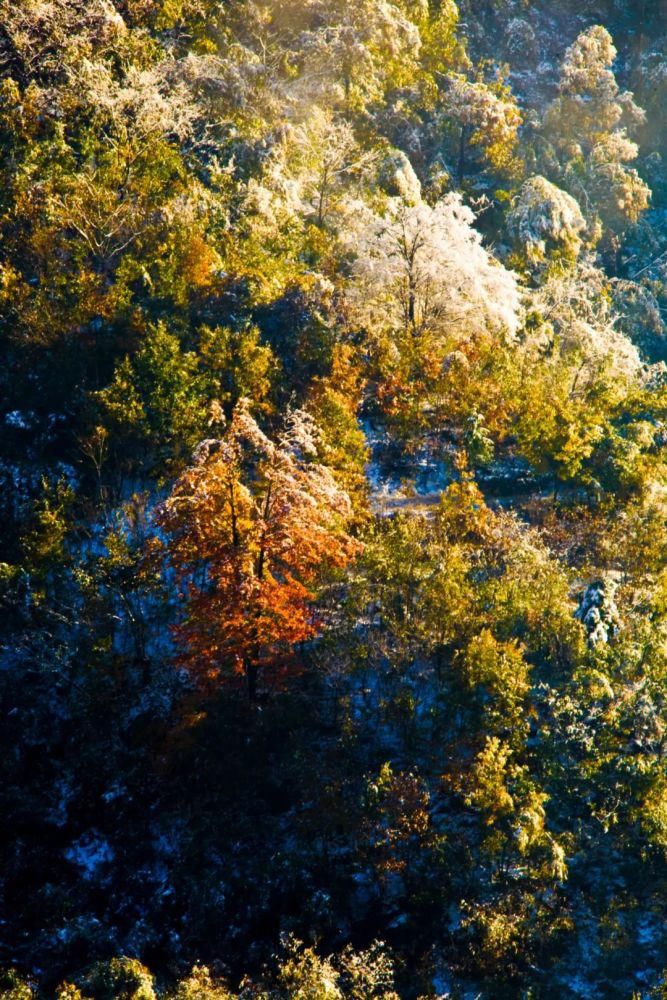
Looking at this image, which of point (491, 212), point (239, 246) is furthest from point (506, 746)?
point (491, 212)

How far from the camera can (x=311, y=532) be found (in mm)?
23125

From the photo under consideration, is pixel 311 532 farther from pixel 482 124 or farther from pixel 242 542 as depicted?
pixel 482 124

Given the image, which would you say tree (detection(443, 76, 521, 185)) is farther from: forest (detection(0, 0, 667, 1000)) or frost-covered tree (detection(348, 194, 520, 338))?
frost-covered tree (detection(348, 194, 520, 338))

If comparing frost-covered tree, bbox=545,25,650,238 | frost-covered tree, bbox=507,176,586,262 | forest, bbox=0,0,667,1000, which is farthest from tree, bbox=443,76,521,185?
frost-covered tree, bbox=545,25,650,238

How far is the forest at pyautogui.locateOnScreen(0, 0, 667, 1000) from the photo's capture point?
21719mm

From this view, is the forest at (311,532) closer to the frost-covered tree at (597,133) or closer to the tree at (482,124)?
the tree at (482,124)

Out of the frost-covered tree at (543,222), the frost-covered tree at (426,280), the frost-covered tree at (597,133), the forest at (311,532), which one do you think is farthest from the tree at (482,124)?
the frost-covered tree at (426,280)

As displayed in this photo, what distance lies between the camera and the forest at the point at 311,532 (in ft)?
71.3

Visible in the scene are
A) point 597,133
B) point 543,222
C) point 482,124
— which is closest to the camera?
point 543,222

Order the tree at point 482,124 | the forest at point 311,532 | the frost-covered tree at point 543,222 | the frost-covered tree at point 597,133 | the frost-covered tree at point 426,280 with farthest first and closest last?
the frost-covered tree at point 597,133, the tree at point 482,124, the frost-covered tree at point 543,222, the frost-covered tree at point 426,280, the forest at point 311,532

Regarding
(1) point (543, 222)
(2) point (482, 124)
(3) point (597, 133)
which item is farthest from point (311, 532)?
(3) point (597, 133)

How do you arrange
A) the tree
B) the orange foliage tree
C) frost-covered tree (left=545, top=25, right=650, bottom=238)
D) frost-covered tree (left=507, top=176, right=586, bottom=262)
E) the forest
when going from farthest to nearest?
frost-covered tree (left=545, top=25, right=650, bottom=238), the tree, frost-covered tree (left=507, top=176, right=586, bottom=262), the orange foliage tree, the forest

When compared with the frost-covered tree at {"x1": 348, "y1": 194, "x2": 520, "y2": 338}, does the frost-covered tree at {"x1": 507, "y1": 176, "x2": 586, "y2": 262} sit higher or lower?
higher

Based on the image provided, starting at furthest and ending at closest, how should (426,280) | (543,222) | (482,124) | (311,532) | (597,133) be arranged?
(597,133)
(482,124)
(543,222)
(426,280)
(311,532)
